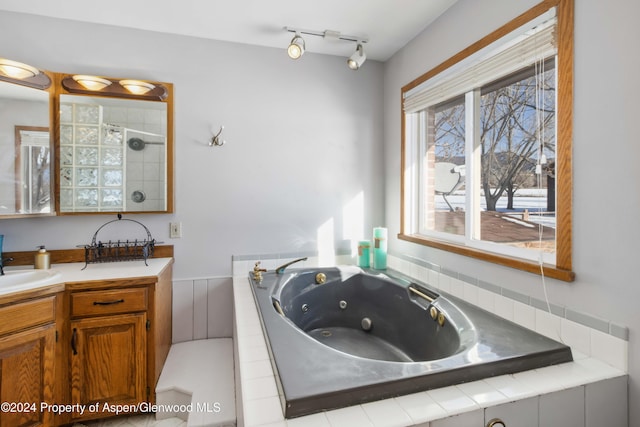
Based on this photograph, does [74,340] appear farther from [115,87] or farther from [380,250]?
[380,250]

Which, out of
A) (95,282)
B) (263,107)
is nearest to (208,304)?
(95,282)

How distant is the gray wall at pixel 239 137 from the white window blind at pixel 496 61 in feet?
2.33

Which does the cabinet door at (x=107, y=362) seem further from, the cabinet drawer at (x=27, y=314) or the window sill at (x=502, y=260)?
the window sill at (x=502, y=260)

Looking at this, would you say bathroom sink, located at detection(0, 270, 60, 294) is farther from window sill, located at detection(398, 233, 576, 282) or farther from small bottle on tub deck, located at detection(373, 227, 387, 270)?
window sill, located at detection(398, 233, 576, 282)

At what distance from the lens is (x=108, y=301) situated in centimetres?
173

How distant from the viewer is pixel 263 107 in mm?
A: 2432

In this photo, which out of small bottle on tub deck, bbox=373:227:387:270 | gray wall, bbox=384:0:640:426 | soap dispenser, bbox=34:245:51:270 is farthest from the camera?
small bottle on tub deck, bbox=373:227:387:270

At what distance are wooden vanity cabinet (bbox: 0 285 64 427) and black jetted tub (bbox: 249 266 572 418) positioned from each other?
1.04 meters

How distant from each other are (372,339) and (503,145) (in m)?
1.42

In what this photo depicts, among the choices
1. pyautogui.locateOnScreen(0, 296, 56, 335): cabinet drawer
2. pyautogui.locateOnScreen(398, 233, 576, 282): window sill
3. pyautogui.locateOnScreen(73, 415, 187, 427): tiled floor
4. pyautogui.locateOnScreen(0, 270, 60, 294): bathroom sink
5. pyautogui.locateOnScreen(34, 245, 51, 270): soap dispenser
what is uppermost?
pyautogui.locateOnScreen(398, 233, 576, 282): window sill

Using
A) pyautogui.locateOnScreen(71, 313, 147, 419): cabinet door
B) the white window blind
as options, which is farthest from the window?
pyautogui.locateOnScreen(71, 313, 147, 419): cabinet door

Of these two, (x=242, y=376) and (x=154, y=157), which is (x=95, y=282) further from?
(x=242, y=376)

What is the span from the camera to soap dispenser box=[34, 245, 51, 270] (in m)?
1.92

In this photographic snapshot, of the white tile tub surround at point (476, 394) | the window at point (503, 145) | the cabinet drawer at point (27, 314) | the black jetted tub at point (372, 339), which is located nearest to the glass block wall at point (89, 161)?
the cabinet drawer at point (27, 314)
